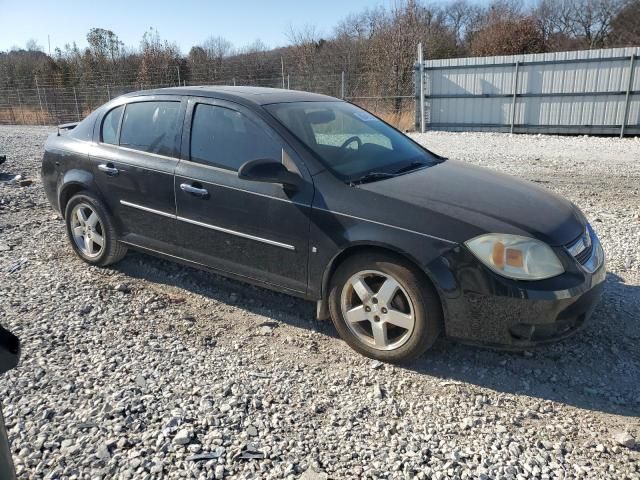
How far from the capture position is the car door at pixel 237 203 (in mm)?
3605

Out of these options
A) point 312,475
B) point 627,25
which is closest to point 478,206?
point 312,475

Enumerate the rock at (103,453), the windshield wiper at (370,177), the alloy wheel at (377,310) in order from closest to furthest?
1. the rock at (103,453)
2. the alloy wheel at (377,310)
3. the windshield wiper at (370,177)

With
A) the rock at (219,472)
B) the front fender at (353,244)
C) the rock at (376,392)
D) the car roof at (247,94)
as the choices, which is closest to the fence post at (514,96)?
the car roof at (247,94)

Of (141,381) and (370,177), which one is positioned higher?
(370,177)

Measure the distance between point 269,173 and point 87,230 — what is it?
7.89 feet

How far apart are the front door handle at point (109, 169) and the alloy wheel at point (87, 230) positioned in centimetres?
43

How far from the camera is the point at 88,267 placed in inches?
197

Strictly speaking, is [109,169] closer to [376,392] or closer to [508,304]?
[376,392]

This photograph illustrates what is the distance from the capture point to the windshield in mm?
3727

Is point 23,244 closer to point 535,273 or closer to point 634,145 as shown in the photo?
point 535,273

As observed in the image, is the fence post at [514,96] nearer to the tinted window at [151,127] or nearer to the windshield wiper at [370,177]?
the windshield wiper at [370,177]

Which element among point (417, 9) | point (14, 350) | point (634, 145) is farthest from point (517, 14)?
point (14, 350)

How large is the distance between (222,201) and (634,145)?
12867 mm

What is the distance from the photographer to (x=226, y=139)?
398 cm
